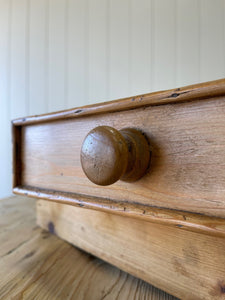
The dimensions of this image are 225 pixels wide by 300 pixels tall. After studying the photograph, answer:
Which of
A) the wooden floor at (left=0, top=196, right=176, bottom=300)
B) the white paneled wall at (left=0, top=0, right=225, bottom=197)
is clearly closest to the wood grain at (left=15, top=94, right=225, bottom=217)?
the wooden floor at (left=0, top=196, right=176, bottom=300)

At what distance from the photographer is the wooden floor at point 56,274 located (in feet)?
1.00

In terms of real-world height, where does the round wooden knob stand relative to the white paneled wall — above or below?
below

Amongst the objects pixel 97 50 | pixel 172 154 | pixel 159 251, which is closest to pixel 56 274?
pixel 159 251

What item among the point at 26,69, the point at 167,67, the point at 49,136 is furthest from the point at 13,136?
the point at 26,69

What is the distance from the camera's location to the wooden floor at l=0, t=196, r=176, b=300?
0.30 meters

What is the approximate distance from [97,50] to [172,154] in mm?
775

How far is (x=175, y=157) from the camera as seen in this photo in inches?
9.3

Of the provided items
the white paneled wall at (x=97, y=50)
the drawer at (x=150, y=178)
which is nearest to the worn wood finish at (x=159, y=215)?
the drawer at (x=150, y=178)

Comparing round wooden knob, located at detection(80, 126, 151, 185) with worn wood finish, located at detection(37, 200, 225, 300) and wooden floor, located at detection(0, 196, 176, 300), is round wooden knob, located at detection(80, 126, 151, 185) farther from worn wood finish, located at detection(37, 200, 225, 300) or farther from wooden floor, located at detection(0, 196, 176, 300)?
wooden floor, located at detection(0, 196, 176, 300)

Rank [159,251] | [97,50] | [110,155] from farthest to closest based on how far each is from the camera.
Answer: [97,50]
[159,251]
[110,155]

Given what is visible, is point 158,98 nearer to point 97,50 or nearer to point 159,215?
point 159,215

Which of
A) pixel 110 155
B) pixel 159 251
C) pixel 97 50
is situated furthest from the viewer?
pixel 97 50

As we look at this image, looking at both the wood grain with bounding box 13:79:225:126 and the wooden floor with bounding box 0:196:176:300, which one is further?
the wooden floor with bounding box 0:196:176:300

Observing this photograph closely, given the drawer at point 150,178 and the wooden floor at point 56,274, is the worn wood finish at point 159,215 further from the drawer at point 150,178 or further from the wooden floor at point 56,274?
the wooden floor at point 56,274
